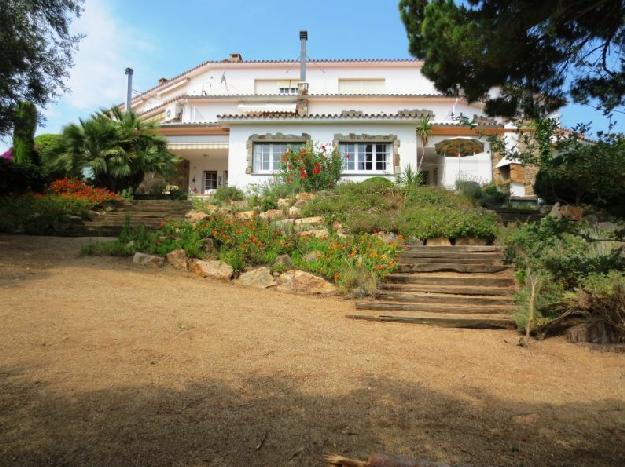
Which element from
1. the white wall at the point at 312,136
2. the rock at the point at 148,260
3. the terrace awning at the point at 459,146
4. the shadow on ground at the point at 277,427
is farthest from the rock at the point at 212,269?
the terrace awning at the point at 459,146

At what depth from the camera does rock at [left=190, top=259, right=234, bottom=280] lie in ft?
28.4

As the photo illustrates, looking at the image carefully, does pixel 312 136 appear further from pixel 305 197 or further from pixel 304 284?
pixel 304 284

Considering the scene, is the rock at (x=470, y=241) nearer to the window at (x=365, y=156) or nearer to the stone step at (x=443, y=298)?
the stone step at (x=443, y=298)

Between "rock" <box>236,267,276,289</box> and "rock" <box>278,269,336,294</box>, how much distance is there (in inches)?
8.2

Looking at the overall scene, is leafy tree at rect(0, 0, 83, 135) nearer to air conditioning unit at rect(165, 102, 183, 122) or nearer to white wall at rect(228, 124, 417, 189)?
white wall at rect(228, 124, 417, 189)

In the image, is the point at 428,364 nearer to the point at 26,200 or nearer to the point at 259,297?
the point at 259,297

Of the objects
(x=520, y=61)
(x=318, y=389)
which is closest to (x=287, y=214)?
(x=520, y=61)

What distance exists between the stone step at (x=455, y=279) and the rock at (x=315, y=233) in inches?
93.2

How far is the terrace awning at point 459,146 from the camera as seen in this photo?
16484mm

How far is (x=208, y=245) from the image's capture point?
9.50m

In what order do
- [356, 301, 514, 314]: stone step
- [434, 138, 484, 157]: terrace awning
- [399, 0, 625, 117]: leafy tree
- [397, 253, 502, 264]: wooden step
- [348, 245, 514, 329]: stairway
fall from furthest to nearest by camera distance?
[434, 138, 484, 157]: terrace awning < [397, 253, 502, 264]: wooden step < [356, 301, 514, 314]: stone step < [348, 245, 514, 329]: stairway < [399, 0, 625, 117]: leafy tree

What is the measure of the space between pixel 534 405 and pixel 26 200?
1445 cm

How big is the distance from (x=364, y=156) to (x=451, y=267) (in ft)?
31.2

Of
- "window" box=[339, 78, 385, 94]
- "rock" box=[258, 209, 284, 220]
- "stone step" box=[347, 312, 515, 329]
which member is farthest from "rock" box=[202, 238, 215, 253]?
"window" box=[339, 78, 385, 94]
